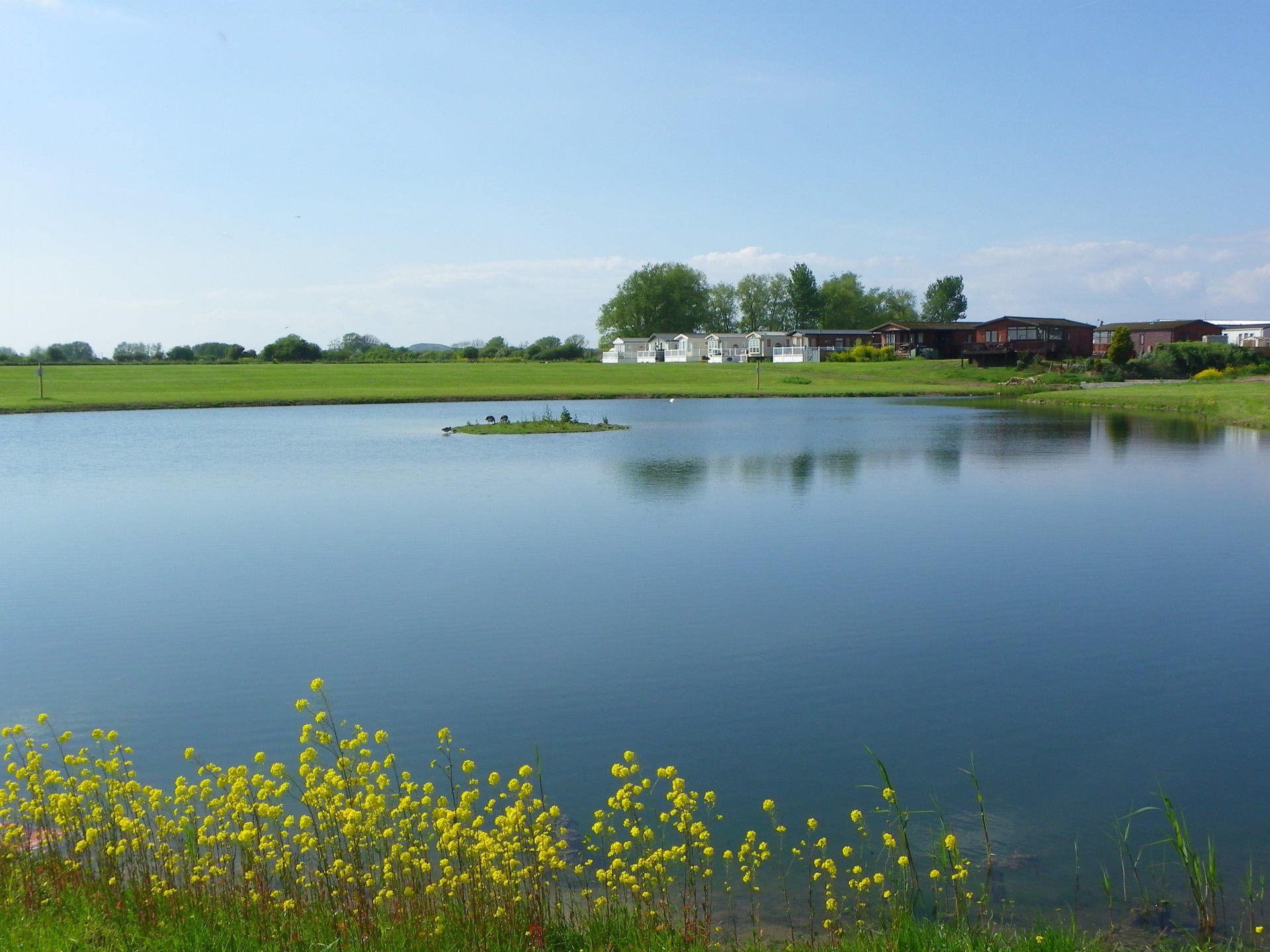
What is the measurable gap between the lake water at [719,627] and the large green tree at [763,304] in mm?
154722

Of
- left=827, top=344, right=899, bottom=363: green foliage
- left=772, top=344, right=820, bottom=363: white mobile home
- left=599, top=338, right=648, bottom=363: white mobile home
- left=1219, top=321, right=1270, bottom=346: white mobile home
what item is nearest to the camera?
left=1219, top=321, right=1270, bottom=346: white mobile home

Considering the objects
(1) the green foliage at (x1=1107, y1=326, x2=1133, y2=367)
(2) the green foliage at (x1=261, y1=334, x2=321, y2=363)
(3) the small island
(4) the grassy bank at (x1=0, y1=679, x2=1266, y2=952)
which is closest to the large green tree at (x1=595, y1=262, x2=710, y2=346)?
(2) the green foliage at (x1=261, y1=334, x2=321, y2=363)

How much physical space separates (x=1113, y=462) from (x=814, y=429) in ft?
62.5

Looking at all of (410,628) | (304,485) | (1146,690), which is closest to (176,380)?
(304,485)

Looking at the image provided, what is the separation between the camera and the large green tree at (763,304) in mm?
186500

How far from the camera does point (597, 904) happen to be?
702cm

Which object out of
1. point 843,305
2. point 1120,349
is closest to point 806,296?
point 843,305

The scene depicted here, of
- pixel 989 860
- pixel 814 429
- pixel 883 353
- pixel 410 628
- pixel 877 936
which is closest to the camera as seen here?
pixel 877 936

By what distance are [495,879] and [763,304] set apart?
185m

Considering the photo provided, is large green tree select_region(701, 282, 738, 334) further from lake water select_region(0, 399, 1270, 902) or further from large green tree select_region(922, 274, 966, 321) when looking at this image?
lake water select_region(0, 399, 1270, 902)

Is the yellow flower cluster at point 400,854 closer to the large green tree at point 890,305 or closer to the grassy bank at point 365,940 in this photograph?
the grassy bank at point 365,940

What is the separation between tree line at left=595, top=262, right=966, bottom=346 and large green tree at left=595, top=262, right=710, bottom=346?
11cm

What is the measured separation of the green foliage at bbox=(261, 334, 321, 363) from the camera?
Answer: 13662 cm

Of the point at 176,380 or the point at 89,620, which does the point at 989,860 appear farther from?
the point at 176,380
